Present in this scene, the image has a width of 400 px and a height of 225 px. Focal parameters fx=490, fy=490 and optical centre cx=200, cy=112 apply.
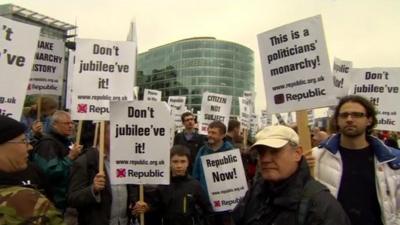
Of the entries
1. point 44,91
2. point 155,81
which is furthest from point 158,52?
point 44,91

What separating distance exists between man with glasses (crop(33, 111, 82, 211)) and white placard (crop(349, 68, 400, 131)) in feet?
16.0

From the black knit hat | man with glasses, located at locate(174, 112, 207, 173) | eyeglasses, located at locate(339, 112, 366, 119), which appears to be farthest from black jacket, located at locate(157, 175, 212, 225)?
man with glasses, located at locate(174, 112, 207, 173)

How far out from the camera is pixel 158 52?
107 meters

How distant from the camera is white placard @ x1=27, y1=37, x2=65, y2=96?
7.97 metres

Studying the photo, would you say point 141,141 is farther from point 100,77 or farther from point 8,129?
point 8,129

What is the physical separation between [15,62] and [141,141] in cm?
162

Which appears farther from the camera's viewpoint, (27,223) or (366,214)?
(366,214)

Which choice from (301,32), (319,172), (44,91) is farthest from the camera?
(44,91)

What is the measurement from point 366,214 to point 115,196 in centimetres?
268

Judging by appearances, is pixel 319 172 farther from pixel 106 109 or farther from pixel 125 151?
pixel 106 109

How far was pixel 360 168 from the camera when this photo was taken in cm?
406

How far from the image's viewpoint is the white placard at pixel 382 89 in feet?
26.7

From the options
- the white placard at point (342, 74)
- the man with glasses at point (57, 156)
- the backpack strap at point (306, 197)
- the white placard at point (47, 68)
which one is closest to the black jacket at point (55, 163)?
the man with glasses at point (57, 156)

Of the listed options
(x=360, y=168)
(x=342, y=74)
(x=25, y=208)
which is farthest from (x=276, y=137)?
(x=342, y=74)
